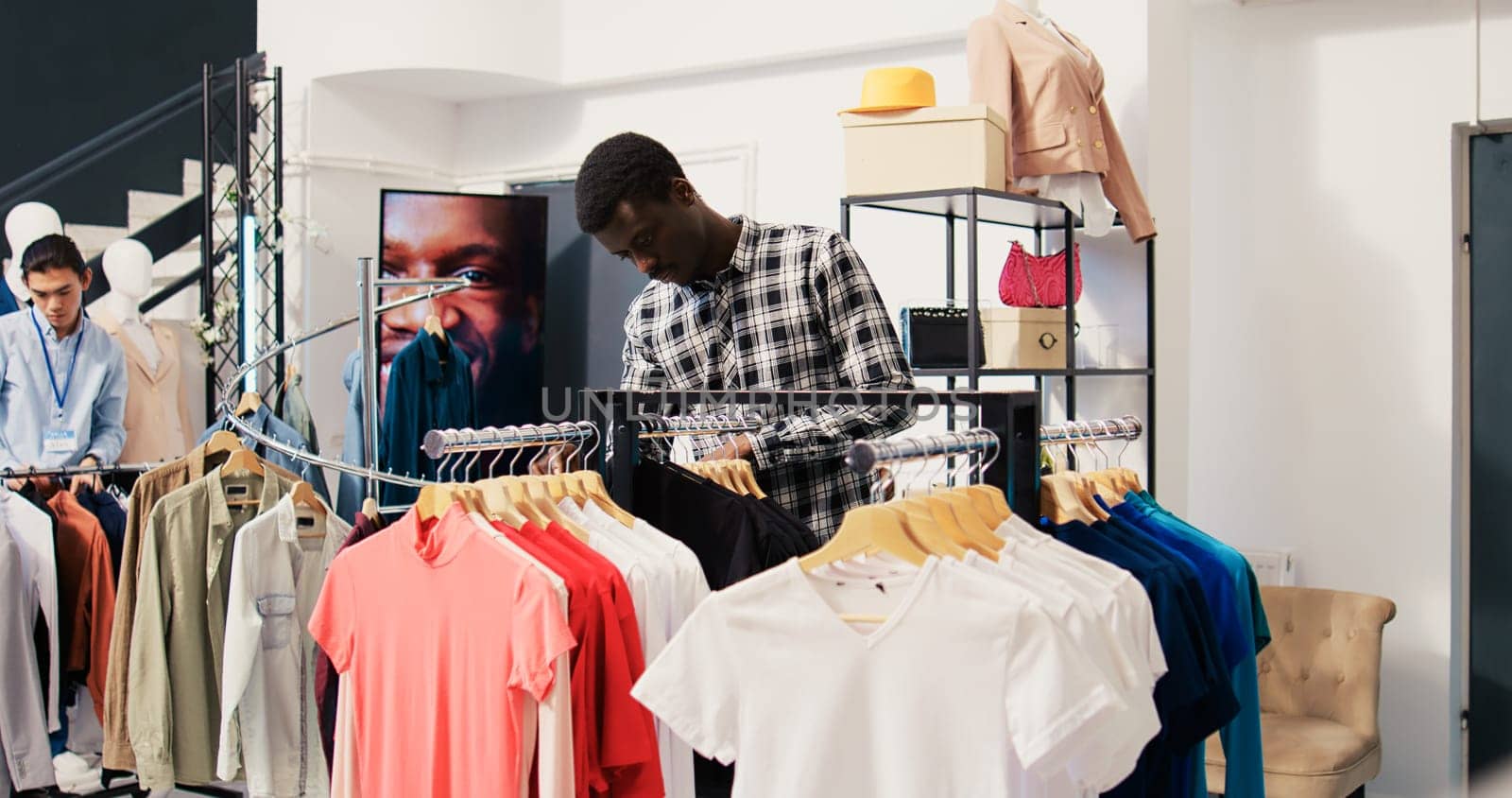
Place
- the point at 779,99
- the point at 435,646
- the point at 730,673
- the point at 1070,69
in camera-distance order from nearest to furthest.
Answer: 1. the point at 730,673
2. the point at 435,646
3. the point at 1070,69
4. the point at 779,99

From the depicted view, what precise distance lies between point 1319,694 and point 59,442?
4.26 metres

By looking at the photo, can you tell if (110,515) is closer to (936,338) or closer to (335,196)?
(936,338)

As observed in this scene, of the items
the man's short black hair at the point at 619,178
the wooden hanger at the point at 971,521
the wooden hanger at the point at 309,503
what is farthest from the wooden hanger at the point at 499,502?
the wooden hanger at the point at 309,503

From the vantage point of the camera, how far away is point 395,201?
5.49m

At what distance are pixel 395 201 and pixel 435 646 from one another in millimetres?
3801

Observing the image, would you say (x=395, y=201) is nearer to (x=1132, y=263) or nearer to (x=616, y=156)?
(x=1132, y=263)

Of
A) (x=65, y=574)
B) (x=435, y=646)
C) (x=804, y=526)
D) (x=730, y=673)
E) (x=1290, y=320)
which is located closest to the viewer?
(x=730, y=673)

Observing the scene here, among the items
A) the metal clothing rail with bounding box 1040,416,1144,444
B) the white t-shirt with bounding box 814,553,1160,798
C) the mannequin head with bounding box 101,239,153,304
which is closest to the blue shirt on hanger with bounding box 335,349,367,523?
the mannequin head with bounding box 101,239,153,304

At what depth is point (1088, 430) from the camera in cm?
227

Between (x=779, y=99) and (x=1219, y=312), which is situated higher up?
(x=779, y=99)

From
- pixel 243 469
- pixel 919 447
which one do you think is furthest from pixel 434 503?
pixel 243 469

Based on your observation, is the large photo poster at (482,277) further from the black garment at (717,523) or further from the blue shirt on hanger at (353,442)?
the black garment at (717,523)

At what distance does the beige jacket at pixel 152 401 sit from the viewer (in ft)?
16.6

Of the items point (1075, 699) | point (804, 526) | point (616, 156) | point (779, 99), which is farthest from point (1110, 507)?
point (779, 99)
